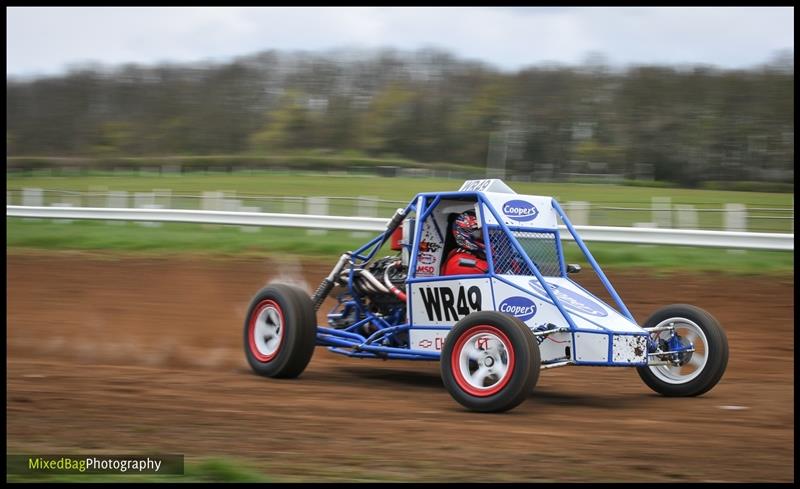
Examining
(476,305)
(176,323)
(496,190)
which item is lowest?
(176,323)

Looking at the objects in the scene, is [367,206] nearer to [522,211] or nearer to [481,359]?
[522,211]

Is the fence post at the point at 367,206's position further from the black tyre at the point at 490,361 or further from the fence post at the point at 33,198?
the black tyre at the point at 490,361

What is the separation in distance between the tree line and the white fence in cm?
681

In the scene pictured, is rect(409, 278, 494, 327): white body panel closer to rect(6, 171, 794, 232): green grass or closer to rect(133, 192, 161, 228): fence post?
rect(6, 171, 794, 232): green grass

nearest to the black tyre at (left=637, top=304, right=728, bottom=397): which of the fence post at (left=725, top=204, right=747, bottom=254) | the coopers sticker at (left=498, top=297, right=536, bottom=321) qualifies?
the coopers sticker at (left=498, top=297, right=536, bottom=321)

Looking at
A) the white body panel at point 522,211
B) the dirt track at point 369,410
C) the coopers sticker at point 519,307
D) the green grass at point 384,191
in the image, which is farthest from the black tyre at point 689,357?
the green grass at point 384,191

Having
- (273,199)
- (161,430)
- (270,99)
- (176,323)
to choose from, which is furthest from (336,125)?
(161,430)

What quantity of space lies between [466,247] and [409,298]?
675mm

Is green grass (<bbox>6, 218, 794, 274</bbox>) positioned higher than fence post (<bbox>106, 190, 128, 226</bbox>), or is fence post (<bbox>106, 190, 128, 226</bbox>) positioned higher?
fence post (<bbox>106, 190, 128, 226</bbox>)

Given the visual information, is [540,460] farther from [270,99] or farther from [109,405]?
[270,99]

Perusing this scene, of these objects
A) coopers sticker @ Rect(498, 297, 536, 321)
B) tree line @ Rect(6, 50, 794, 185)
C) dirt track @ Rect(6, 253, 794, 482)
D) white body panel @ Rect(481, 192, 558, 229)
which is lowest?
dirt track @ Rect(6, 253, 794, 482)

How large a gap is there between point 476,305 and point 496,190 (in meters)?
1.18

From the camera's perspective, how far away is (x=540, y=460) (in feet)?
19.7

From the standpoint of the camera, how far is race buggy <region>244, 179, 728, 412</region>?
25.7 ft
